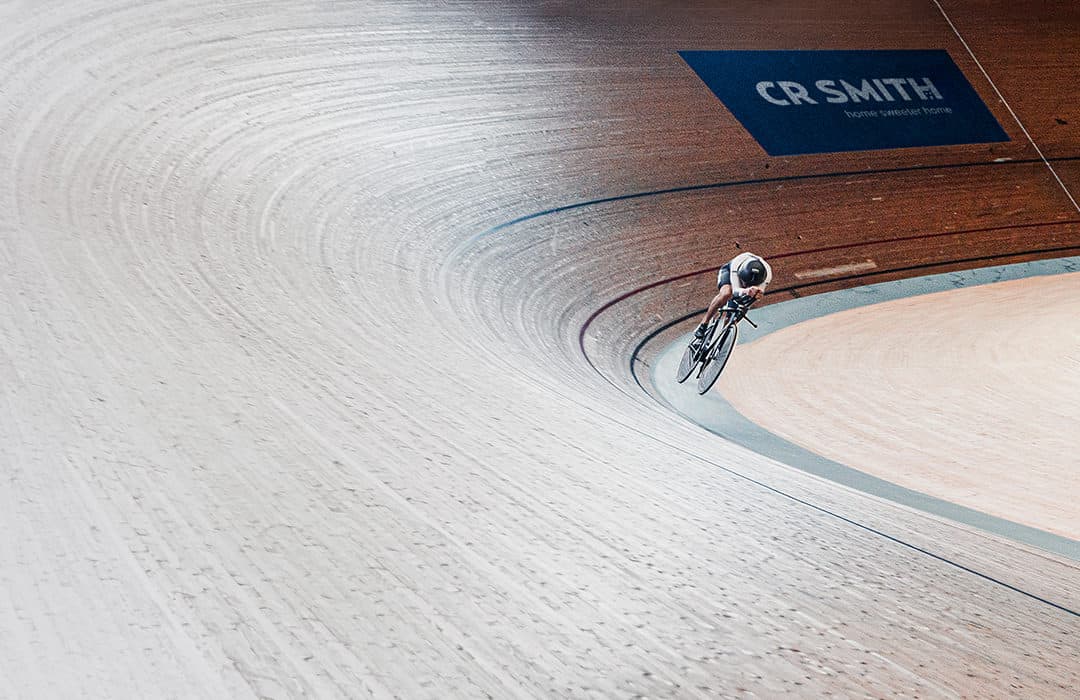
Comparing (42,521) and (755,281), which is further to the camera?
(755,281)

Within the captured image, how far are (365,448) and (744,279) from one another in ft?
8.29

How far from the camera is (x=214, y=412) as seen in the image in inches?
62.7

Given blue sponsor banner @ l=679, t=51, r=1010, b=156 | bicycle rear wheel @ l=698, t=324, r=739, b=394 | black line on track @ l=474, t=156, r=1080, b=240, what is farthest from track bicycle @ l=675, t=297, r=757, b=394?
blue sponsor banner @ l=679, t=51, r=1010, b=156

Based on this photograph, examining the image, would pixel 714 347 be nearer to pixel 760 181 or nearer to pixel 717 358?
pixel 717 358

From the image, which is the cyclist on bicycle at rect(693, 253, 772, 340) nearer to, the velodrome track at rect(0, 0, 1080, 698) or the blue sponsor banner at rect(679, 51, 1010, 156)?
the velodrome track at rect(0, 0, 1080, 698)

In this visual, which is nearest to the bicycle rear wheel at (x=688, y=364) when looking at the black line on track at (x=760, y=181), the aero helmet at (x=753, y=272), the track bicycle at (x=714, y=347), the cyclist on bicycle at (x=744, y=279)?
the track bicycle at (x=714, y=347)

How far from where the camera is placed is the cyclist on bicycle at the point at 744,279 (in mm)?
3750

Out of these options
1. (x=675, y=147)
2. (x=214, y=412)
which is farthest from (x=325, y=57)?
(x=214, y=412)

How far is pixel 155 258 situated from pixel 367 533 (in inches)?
61.9

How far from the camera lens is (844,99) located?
7.16m

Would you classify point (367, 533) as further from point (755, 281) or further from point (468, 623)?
point (755, 281)

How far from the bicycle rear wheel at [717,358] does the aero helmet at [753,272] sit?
0.24 meters

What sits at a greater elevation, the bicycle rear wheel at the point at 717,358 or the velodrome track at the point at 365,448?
the bicycle rear wheel at the point at 717,358

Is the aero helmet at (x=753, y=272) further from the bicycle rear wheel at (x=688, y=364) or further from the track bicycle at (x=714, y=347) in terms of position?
the bicycle rear wheel at (x=688, y=364)
